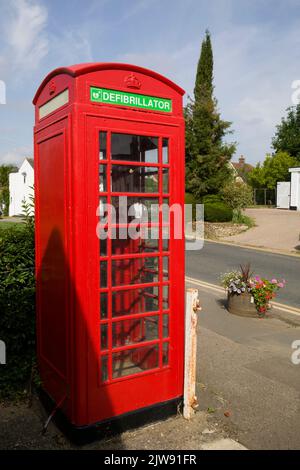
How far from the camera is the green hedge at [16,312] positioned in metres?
4.23

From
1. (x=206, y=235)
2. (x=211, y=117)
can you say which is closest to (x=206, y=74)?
(x=211, y=117)

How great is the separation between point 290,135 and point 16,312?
59.0 meters

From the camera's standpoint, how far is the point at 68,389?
354 centimetres

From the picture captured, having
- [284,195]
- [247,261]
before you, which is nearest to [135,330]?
[247,261]

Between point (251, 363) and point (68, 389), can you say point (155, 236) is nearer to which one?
point (68, 389)

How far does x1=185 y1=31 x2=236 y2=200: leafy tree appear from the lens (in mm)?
27469

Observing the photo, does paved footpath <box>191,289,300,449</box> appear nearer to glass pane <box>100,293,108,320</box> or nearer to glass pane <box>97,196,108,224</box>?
glass pane <box>100,293,108,320</box>

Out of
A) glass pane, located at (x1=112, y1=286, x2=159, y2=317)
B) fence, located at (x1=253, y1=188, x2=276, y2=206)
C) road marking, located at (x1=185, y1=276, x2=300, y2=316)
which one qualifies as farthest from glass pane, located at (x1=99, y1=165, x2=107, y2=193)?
fence, located at (x1=253, y1=188, x2=276, y2=206)

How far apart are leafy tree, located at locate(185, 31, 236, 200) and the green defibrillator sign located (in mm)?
23931

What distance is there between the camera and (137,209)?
149 inches

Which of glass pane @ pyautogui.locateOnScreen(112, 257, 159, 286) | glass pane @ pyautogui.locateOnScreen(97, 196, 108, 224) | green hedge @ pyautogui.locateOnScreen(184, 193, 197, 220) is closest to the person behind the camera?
glass pane @ pyautogui.locateOnScreen(97, 196, 108, 224)

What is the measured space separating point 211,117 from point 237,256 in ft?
47.7

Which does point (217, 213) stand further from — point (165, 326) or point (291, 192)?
point (165, 326)

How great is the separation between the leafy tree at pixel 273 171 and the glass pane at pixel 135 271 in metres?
47.2
